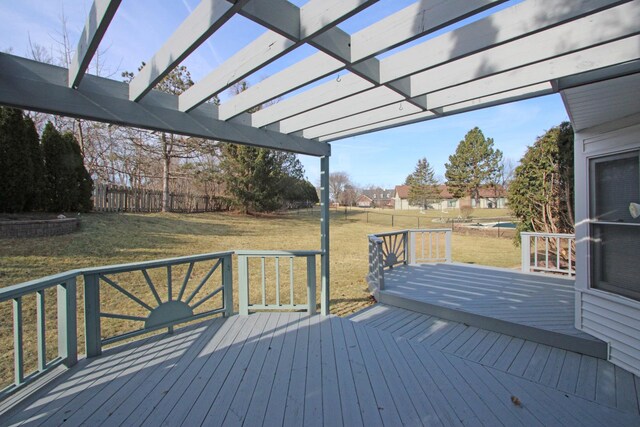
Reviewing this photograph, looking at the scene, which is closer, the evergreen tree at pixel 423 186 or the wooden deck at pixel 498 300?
the wooden deck at pixel 498 300

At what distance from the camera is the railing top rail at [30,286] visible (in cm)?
187

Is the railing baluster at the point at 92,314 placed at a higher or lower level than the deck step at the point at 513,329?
higher

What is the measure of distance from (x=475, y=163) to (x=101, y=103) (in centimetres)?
2846

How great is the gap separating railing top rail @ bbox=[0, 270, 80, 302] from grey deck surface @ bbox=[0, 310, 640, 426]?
741 mm

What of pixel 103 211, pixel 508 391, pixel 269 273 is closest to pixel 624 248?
pixel 508 391

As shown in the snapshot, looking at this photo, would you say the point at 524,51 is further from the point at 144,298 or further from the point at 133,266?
the point at 144,298

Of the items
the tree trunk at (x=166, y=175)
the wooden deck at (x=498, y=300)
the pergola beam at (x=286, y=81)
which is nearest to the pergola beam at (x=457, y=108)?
the pergola beam at (x=286, y=81)

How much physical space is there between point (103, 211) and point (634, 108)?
43.1 ft

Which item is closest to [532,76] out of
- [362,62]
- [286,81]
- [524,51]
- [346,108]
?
[524,51]

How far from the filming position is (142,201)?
12.0m

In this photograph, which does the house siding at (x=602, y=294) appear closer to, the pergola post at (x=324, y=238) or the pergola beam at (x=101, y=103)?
the pergola post at (x=324, y=238)

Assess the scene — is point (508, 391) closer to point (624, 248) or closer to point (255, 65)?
point (624, 248)

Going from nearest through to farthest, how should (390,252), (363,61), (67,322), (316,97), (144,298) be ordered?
(363,61) → (67,322) → (316,97) → (144,298) → (390,252)

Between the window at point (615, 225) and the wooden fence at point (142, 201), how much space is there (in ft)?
42.2
